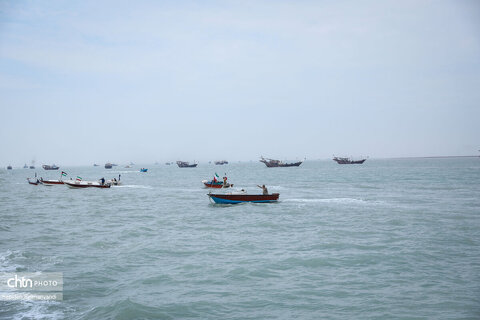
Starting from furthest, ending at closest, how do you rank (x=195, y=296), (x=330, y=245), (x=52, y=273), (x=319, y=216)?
(x=319, y=216) < (x=330, y=245) < (x=52, y=273) < (x=195, y=296)

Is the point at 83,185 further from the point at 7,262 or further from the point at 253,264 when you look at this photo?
the point at 253,264

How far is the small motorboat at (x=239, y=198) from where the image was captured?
3694cm

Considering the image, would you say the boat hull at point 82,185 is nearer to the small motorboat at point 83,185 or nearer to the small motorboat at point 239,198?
the small motorboat at point 83,185

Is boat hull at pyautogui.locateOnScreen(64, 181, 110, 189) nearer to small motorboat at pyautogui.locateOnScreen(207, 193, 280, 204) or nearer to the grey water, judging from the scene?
the grey water

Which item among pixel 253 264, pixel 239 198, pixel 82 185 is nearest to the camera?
pixel 253 264

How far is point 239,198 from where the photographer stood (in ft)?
122

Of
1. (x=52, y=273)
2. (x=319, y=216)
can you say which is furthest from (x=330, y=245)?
(x=52, y=273)

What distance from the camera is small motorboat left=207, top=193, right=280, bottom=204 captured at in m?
36.9

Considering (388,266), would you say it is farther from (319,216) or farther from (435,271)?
(319,216)

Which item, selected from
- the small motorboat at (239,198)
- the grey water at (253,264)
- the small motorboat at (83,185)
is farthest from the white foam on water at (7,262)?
the small motorboat at (83,185)

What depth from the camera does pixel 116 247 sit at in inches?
755

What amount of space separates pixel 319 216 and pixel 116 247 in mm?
17102

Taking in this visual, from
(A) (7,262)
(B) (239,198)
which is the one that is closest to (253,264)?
(A) (7,262)

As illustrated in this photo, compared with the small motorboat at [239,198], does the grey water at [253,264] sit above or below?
below
